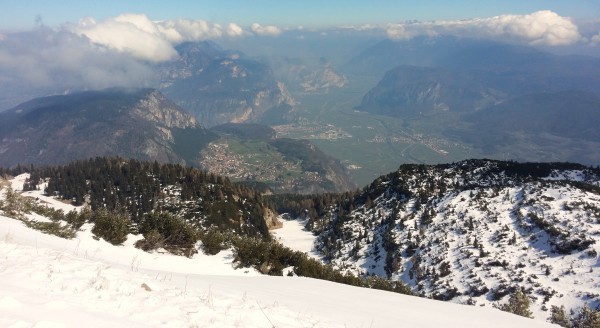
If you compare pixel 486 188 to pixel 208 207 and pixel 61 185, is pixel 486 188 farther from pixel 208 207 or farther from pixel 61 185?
pixel 61 185

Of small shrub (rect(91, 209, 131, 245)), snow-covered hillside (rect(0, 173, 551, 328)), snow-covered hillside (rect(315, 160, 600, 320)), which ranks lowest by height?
snow-covered hillside (rect(315, 160, 600, 320))

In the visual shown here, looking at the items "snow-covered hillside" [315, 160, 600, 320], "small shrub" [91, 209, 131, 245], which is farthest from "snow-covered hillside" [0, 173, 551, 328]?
"snow-covered hillside" [315, 160, 600, 320]

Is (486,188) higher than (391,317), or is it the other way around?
(391,317)

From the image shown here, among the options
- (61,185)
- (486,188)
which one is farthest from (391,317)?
(61,185)

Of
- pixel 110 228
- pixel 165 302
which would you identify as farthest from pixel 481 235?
pixel 165 302

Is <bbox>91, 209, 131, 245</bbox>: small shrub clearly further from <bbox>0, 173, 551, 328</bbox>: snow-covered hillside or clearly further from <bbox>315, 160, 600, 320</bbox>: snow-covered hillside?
<bbox>315, 160, 600, 320</bbox>: snow-covered hillside

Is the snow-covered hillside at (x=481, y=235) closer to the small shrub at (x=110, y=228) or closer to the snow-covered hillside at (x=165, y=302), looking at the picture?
the snow-covered hillside at (x=165, y=302)
